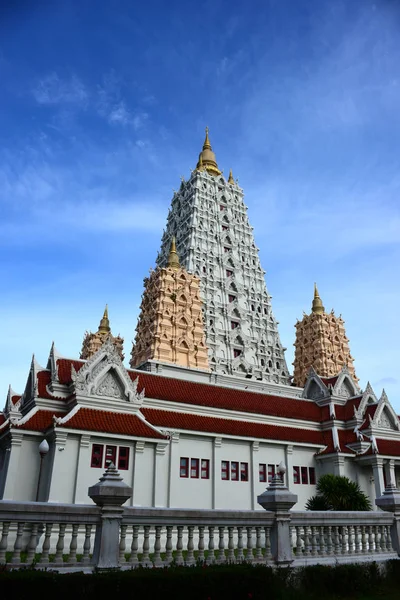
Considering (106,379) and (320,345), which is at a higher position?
(320,345)

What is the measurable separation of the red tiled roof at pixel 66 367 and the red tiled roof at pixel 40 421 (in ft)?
6.82

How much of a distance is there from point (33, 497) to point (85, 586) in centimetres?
1811

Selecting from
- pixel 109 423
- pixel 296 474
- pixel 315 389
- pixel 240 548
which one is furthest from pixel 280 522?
pixel 315 389

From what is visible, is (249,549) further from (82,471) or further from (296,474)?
(296,474)

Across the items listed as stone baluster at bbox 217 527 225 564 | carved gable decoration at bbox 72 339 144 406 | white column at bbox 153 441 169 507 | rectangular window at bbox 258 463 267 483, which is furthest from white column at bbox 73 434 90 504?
stone baluster at bbox 217 527 225 564

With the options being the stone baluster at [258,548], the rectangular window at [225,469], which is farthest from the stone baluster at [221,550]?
the rectangular window at [225,469]

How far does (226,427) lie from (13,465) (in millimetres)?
13025

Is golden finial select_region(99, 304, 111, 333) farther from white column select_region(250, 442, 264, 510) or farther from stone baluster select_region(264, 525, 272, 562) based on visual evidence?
stone baluster select_region(264, 525, 272, 562)

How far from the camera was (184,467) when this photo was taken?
2980 cm

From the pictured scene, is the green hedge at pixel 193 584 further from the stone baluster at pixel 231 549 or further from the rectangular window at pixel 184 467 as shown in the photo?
the rectangular window at pixel 184 467

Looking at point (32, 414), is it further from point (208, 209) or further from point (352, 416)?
point (208, 209)

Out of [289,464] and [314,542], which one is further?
[289,464]

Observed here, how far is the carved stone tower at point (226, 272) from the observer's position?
64.0 metres

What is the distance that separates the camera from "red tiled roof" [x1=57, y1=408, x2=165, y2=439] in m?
26.2
